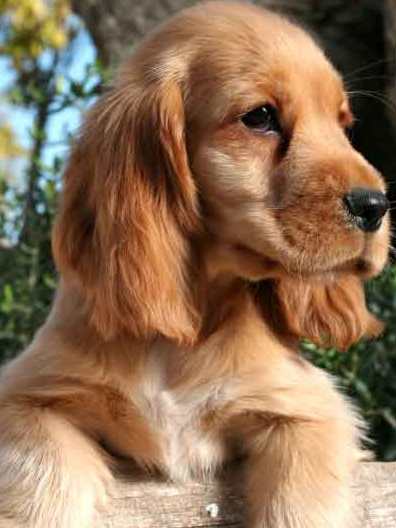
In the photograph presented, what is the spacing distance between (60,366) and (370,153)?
8.38 ft

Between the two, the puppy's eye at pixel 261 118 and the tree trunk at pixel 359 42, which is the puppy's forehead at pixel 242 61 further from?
the tree trunk at pixel 359 42

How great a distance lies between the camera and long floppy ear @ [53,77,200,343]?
2.21 m

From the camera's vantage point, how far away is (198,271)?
2307 mm

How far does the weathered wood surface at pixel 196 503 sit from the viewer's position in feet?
7.15

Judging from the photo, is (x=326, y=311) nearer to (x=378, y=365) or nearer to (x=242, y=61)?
(x=242, y=61)

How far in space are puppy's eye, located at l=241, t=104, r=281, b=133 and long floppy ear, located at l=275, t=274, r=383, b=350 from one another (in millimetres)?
410

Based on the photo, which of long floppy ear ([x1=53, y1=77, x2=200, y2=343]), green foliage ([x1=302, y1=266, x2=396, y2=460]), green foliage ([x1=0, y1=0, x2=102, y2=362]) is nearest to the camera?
long floppy ear ([x1=53, y1=77, x2=200, y2=343])

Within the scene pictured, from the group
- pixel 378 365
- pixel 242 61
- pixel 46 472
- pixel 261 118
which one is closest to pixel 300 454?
pixel 46 472

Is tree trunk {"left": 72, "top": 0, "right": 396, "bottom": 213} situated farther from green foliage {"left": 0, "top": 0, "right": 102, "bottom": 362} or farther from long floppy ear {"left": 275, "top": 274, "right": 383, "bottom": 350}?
long floppy ear {"left": 275, "top": 274, "right": 383, "bottom": 350}

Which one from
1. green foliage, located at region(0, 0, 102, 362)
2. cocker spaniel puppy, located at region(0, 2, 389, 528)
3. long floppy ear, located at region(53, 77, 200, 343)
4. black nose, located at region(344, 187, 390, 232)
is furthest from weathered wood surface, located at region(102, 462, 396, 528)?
green foliage, located at region(0, 0, 102, 362)

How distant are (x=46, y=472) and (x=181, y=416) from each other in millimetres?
345

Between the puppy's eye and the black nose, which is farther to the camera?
the puppy's eye

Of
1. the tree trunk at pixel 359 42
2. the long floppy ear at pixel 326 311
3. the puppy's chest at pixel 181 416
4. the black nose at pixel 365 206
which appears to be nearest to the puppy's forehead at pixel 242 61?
the black nose at pixel 365 206

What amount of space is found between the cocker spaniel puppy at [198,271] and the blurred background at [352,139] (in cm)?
108
